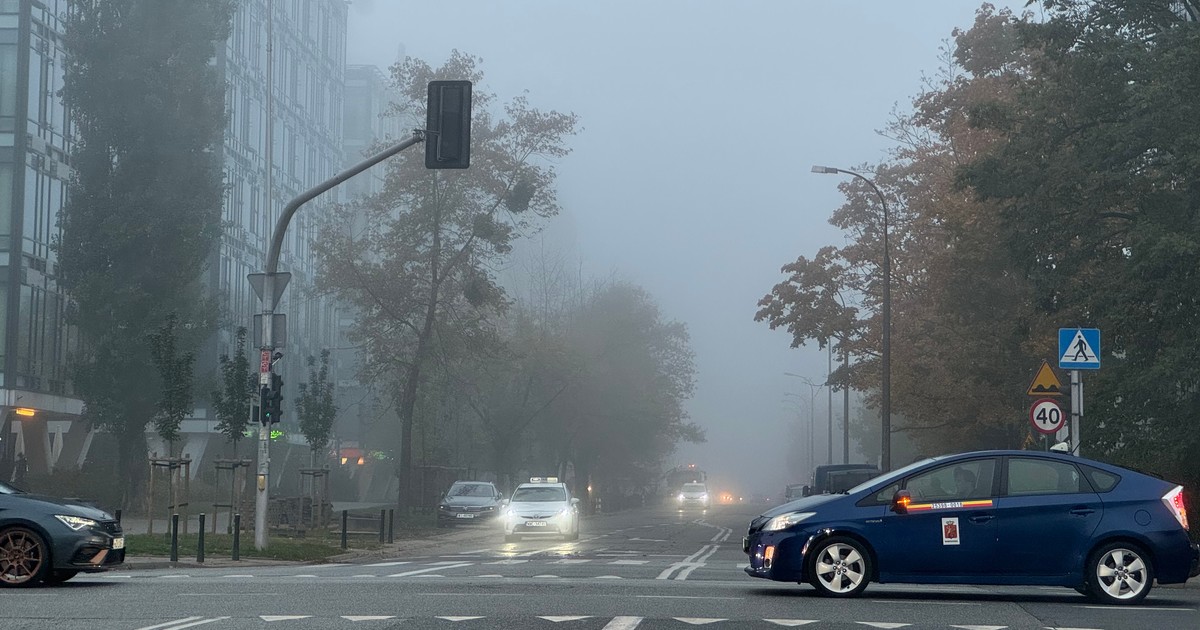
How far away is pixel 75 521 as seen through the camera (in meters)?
15.7

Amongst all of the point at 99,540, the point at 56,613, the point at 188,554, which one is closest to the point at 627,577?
the point at 99,540

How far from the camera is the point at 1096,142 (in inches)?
1146

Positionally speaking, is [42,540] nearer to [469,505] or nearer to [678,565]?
[678,565]

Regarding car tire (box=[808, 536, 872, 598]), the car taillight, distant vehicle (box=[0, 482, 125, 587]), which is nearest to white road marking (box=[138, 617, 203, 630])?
distant vehicle (box=[0, 482, 125, 587])

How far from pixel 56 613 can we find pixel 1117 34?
85.1 feet

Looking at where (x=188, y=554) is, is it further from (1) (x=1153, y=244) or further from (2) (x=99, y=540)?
(1) (x=1153, y=244)

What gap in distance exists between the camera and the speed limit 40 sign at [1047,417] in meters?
23.0

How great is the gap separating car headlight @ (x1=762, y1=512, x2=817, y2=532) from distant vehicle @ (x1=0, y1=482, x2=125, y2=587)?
7.04 metres

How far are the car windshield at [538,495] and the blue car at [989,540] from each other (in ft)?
71.4

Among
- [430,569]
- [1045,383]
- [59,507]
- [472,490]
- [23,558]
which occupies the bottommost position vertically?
[472,490]

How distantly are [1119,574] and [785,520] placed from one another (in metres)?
3.26

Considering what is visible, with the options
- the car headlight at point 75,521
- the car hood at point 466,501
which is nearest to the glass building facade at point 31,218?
the car hood at point 466,501

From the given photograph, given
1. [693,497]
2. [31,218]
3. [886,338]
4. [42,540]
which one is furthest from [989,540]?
[693,497]

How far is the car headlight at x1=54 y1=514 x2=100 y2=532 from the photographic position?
51.1ft
